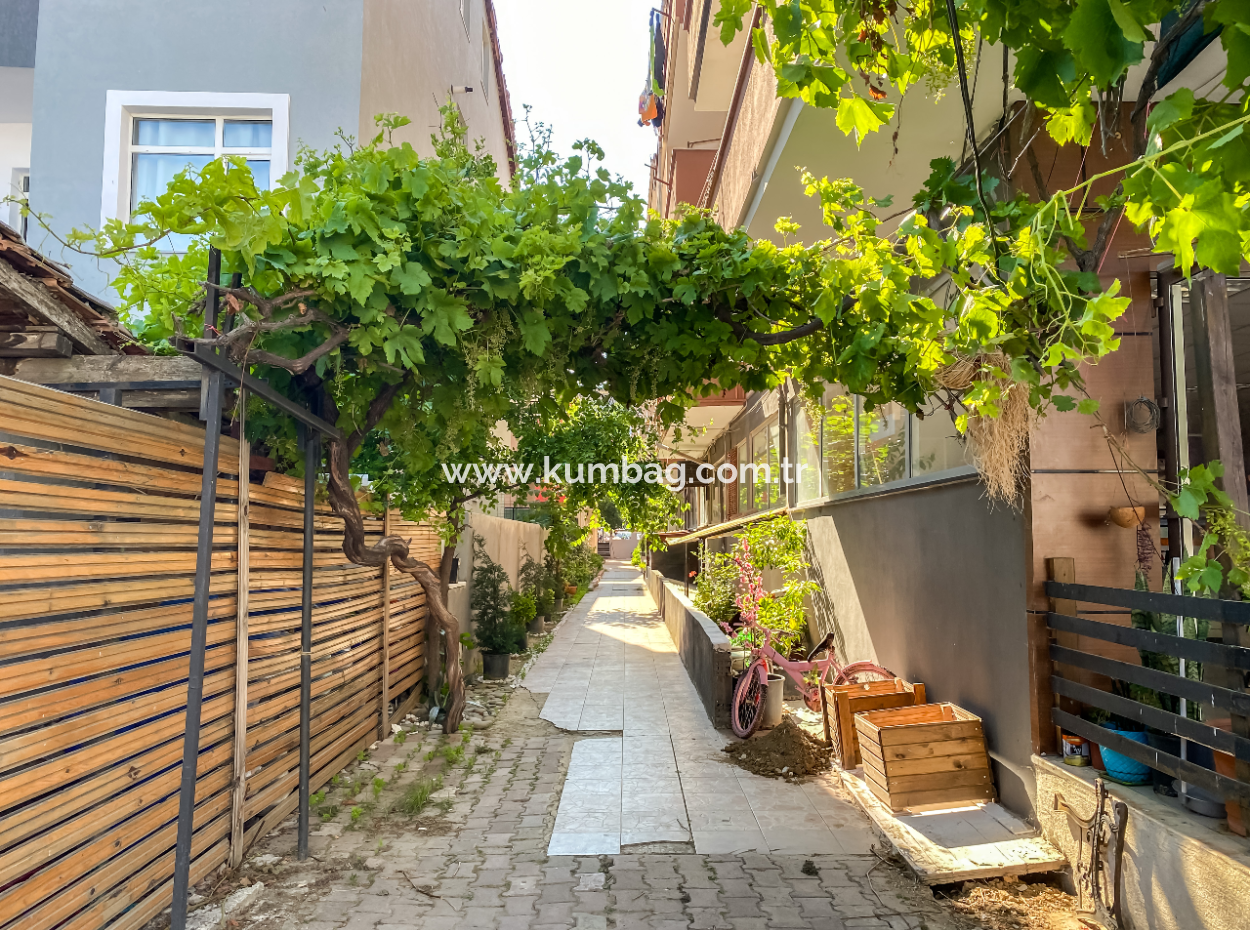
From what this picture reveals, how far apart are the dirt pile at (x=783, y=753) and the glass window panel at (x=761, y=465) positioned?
20.4 feet

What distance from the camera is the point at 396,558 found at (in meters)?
6.70

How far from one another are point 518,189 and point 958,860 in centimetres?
404

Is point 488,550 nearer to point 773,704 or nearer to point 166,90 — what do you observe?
point 773,704

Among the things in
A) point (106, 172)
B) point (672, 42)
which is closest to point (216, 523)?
point (106, 172)

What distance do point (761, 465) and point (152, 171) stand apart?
361 inches

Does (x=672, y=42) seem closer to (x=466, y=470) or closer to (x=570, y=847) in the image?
(x=466, y=470)

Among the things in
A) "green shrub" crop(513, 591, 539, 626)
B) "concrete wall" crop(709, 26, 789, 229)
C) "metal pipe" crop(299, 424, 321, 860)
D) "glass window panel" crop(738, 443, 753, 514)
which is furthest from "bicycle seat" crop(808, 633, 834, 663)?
"glass window panel" crop(738, 443, 753, 514)

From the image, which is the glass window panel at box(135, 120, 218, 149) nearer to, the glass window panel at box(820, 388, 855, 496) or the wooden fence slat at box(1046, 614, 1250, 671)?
the glass window panel at box(820, 388, 855, 496)

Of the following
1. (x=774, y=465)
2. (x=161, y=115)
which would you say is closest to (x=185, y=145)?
(x=161, y=115)

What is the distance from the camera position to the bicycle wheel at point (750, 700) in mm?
6828

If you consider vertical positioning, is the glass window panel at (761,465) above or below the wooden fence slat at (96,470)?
above

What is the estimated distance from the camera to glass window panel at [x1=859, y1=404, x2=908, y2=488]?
651cm

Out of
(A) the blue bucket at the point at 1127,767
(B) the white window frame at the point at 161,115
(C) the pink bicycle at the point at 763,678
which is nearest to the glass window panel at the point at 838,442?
(C) the pink bicycle at the point at 763,678

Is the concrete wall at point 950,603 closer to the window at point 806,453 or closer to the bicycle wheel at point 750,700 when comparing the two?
the bicycle wheel at point 750,700
